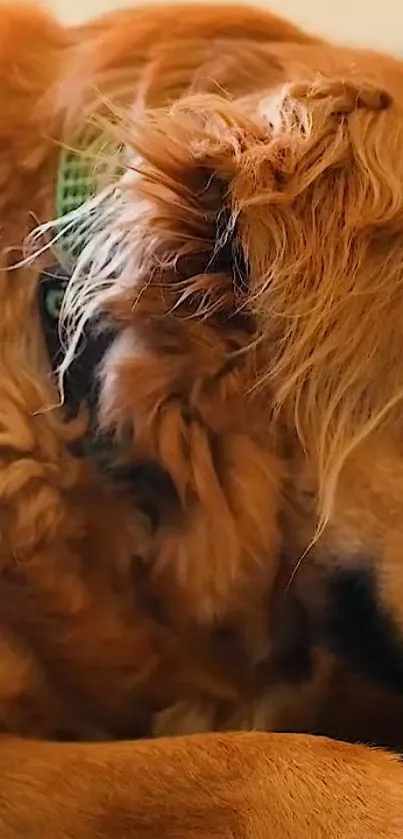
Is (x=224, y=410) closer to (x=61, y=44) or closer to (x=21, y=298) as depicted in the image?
(x=21, y=298)

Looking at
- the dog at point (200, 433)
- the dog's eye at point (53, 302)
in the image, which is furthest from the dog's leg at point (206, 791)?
the dog's eye at point (53, 302)

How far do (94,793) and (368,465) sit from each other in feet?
1.05

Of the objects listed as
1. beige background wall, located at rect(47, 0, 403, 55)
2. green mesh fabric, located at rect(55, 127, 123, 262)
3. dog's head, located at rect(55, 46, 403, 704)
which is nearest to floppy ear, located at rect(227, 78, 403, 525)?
dog's head, located at rect(55, 46, 403, 704)

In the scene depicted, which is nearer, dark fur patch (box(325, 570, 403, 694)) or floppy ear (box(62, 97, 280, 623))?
floppy ear (box(62, 97, 280, 623))

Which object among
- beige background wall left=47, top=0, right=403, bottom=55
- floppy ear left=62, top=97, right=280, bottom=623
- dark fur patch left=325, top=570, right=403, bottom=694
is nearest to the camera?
floppy ear left=62, top=97, right=280, bottom=623

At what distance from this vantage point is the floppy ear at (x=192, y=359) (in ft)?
3.10

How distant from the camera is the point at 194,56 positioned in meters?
1.10

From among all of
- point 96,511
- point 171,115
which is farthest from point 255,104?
point 96,511

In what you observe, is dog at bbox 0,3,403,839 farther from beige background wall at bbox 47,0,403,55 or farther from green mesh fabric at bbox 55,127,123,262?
beige background wall at bbox 47,0,403,55

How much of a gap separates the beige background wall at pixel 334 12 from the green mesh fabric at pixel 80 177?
62cm

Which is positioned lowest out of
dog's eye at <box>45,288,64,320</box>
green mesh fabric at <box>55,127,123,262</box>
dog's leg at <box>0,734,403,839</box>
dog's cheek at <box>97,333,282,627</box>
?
dog's leg at <box>0,734,403,839</box>

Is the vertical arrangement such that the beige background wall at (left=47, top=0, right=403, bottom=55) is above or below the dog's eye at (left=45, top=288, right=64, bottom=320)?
above

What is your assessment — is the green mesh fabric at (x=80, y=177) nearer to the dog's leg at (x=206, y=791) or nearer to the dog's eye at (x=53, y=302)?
the dog's eye at (x=53, y=302)

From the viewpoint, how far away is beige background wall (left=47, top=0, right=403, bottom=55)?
1615mm
